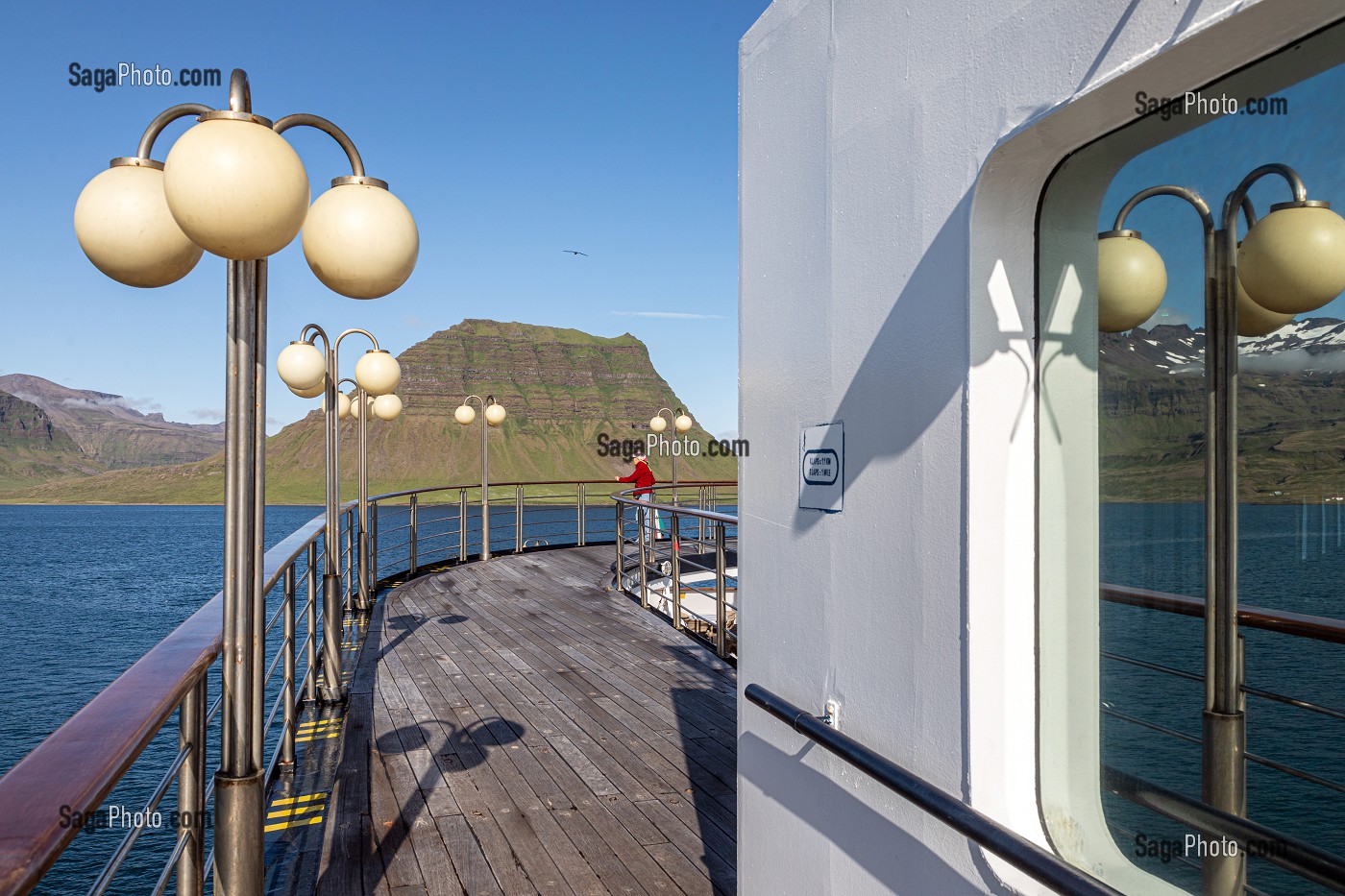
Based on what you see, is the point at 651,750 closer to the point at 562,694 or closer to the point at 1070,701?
the point at 562,694

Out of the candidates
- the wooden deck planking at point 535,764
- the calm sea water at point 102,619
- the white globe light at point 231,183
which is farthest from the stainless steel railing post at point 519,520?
the white globe light at point 231,183

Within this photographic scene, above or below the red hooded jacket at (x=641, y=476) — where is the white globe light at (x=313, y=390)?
above

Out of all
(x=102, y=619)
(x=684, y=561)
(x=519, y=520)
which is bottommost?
(x=102, y=619)

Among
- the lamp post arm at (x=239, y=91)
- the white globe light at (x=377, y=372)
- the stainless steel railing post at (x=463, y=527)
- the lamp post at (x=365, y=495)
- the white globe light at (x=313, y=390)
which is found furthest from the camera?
the stainless steel railing post at (x=463, y=527)

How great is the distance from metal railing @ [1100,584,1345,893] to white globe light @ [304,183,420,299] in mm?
1163

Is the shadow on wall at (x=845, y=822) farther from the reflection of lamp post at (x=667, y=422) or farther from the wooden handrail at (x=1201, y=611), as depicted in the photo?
the reflection of lamp post at (x=667, y=422)

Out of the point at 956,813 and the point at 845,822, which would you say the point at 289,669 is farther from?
the point at 956,813

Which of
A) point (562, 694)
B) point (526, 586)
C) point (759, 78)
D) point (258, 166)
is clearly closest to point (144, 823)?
point (258, 166)

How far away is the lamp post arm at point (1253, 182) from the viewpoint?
2.87ft

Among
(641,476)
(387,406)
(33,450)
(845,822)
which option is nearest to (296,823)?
(845,822)

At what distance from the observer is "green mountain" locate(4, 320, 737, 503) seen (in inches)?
4289

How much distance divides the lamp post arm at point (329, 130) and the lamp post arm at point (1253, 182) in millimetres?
1252

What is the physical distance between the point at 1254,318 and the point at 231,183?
1240mm

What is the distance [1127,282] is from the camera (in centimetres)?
108
